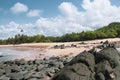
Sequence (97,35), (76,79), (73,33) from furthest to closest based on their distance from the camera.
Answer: (73,33)
(97,35)
(76,79)

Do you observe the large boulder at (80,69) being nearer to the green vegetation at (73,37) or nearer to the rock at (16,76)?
the rock at (16,76)

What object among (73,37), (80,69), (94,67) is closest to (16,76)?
(80,69)

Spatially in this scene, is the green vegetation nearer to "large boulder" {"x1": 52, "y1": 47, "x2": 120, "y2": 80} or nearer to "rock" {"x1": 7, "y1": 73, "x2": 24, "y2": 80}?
"rock" {"x1": 7, "y1": 73, "x2": 24, "y2": 80}

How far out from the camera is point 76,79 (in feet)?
43.3

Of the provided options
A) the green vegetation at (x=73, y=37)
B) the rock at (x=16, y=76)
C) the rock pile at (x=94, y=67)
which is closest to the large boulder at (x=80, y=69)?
the rock pile at (x=94, y=67)

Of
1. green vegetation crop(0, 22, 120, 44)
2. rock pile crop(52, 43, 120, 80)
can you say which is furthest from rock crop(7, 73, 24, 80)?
green vegetation crop(0, 22, 120, 44)

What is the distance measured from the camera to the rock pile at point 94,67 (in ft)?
44.4

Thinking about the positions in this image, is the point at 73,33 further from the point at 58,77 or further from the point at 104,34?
the point at 58,77

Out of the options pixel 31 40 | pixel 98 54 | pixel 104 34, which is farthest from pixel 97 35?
pixel 98 54

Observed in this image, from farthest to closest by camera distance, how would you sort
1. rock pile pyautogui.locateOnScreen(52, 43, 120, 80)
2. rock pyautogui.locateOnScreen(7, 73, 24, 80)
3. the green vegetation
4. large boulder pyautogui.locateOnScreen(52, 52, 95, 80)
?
the green vegetation
rock pyautogui.locateOnScreen(7, 73, 24, 80)
rock pile pyautogui.locateOnScreen(52, 43, 120, 80)
large boulder pyautogui.locateOnScreen(52, 52, 95, 80)

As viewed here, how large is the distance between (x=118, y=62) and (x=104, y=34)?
165 feet

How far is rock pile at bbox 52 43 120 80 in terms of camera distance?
13.5 metres

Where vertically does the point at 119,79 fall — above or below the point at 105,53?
below

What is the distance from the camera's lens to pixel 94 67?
14328mm
